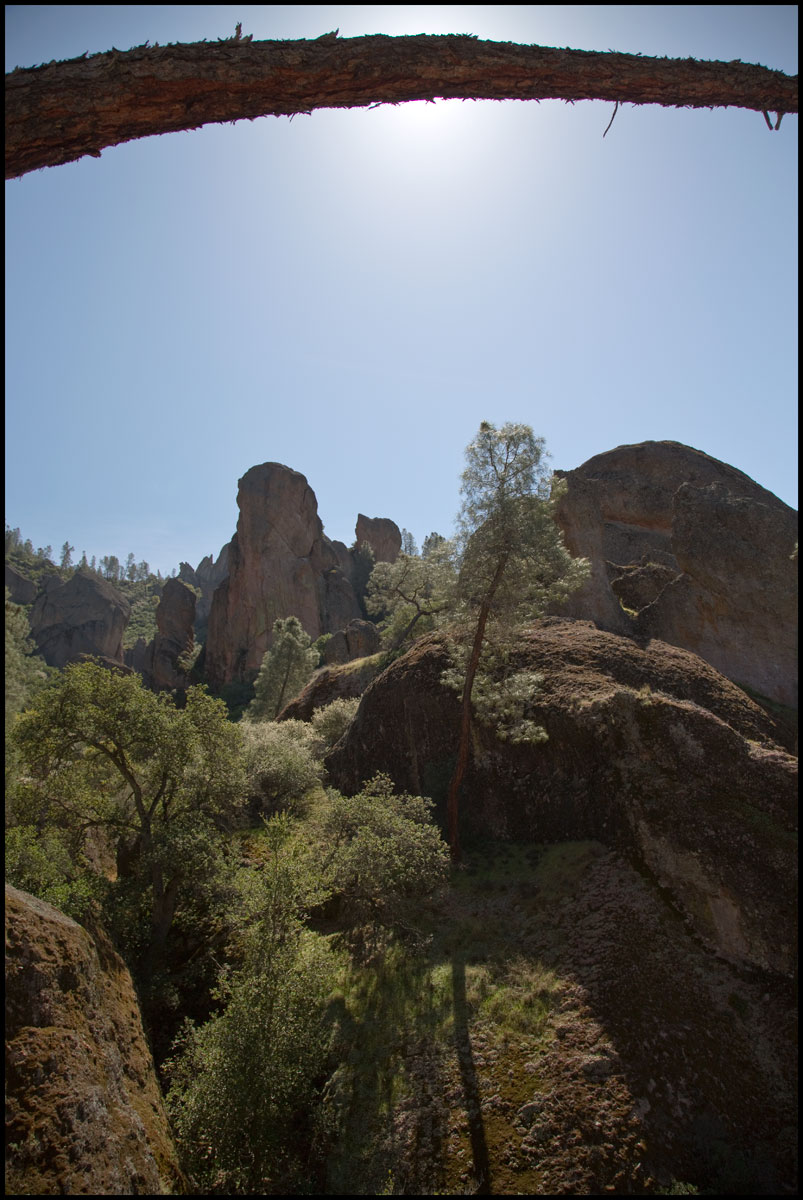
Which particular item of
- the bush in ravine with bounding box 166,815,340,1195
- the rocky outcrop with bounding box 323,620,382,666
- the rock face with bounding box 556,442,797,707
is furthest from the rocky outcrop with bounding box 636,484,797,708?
the rocky outcrop with bounding box 323,620,382,666

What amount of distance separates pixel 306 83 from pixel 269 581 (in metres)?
68.3

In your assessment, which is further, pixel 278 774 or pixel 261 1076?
pixel 278 774

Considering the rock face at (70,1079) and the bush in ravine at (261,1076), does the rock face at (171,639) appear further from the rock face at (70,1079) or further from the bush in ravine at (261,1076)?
the rock face at (70,1079)

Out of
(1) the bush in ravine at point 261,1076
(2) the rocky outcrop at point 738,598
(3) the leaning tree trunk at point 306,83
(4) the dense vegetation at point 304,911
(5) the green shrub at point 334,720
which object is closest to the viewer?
(3) the leaning tree trunk at point 306,83

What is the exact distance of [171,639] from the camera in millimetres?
78500

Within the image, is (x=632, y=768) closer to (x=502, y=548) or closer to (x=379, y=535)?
(x=502, y=548)

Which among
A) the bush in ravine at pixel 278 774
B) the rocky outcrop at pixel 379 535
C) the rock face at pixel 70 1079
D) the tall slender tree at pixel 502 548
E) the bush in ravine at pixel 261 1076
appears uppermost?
the rocky outcrop at pixel 379 535

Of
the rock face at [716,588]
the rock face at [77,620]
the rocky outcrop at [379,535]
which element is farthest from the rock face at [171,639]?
the rock face at [716,588]

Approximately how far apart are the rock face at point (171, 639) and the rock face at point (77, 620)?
47.0 feet

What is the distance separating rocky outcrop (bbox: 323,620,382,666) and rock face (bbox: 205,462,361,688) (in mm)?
25054

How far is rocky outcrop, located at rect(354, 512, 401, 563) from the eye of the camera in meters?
100

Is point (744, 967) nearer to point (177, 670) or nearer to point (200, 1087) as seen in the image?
point (200, 1087)

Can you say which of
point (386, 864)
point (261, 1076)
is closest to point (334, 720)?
point (386, 864)

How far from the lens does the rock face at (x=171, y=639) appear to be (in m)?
74.9
